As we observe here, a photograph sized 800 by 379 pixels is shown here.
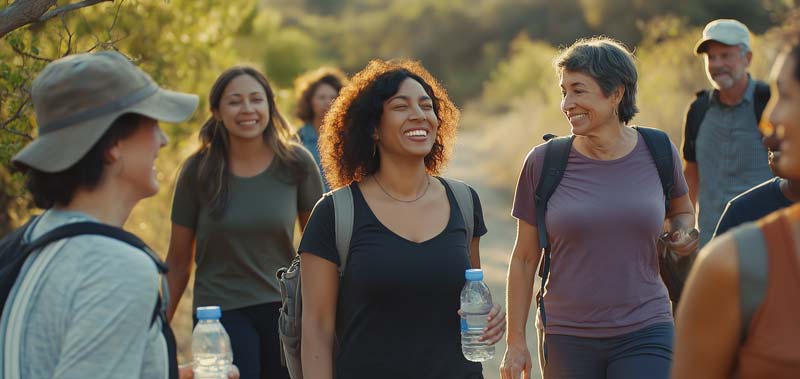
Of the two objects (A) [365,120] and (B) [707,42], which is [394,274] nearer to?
(A) [365,120]

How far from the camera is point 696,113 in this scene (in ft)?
26.3

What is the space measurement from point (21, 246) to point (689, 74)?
18151 millimetres

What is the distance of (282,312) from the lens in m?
5.14

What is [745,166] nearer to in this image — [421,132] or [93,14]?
[421,132]

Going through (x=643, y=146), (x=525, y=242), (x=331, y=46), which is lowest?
(x=525, y=242)

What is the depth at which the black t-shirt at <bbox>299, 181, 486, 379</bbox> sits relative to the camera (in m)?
4.73

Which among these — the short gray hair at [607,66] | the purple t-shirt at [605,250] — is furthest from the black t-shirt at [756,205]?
the short gray hair at [607,66]

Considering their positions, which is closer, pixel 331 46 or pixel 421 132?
pixel 421 132

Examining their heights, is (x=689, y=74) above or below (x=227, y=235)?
above

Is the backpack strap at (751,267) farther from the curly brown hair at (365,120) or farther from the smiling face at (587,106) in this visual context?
the smiling face at (587,106)

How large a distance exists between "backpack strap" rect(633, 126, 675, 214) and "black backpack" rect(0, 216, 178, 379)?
2744mm

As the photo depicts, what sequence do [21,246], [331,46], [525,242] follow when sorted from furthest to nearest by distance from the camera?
[331,46]
[525,242]
[21,246]

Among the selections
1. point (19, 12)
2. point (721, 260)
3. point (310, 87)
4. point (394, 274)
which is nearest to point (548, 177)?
point (394, 274)

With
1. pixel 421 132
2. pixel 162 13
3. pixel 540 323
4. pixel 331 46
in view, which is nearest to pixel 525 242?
pixel 540 323
